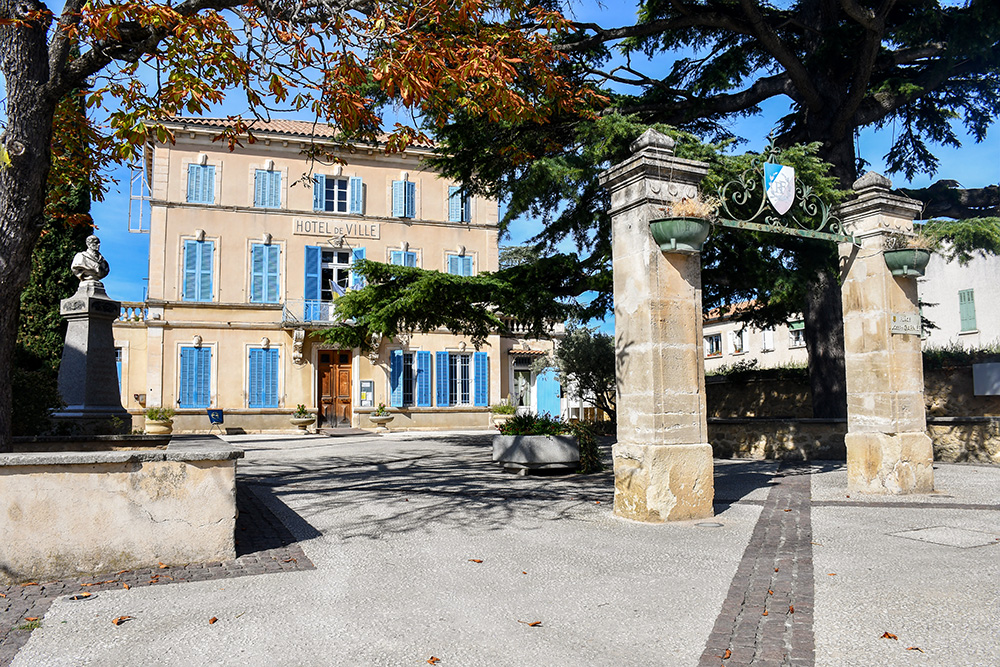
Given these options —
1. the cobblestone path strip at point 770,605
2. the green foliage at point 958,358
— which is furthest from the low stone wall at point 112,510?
the green foliage at point 958,358

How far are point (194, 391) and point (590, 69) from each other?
1656 centimetres

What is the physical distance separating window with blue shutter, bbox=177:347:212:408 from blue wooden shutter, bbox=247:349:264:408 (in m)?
1.20

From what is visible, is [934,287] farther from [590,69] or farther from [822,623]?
[822,623]

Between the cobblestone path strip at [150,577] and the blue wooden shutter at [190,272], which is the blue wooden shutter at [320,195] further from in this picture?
the cobblestone path strip at [150,577]

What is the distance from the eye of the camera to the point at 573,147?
33.6ft

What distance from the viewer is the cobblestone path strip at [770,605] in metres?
3.15

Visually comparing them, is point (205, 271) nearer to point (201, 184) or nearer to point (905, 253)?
point (201, 184)

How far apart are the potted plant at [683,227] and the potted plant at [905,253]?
2898mm

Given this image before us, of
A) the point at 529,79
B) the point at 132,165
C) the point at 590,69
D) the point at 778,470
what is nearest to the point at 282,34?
the point at 132,165

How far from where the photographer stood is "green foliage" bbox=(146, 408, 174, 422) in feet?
64.1

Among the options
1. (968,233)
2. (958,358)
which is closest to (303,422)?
(958,358)

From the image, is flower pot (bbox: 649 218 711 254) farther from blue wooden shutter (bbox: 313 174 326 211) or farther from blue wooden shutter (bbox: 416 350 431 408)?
blue wooden shutter (bbox: 313 174 326 211)

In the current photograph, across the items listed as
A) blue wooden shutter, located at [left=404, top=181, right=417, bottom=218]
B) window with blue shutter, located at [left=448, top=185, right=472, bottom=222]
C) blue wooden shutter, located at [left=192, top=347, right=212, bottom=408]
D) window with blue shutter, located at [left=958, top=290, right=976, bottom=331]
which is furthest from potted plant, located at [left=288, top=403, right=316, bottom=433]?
window with blue shutter, located at [left=958, top=290, right=976, bottom=331]

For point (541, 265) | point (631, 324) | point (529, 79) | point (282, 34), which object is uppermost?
point (529, 79)
